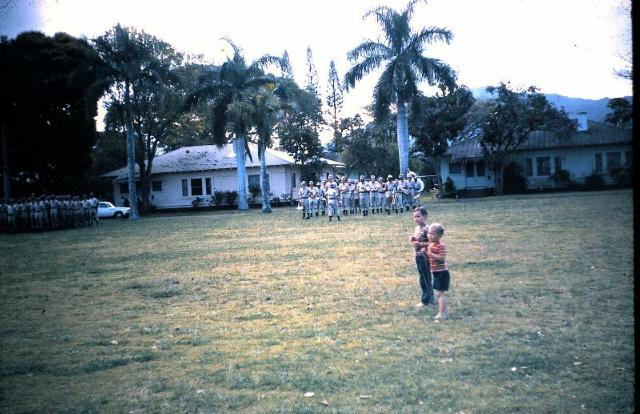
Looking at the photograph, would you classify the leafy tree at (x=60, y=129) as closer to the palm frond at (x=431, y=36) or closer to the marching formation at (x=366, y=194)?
the marching formation at (x=366, y=194)

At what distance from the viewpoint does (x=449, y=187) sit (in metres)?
42.8

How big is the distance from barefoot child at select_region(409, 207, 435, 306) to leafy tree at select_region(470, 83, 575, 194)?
106 ft

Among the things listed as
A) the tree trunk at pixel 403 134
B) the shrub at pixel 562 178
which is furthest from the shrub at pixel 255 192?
the shrub at pixel 562 178

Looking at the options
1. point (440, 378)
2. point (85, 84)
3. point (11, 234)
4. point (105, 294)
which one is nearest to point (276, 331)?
point (440, 378)

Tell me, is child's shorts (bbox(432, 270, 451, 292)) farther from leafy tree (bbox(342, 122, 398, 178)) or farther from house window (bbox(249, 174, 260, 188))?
leafy tree (bbox(342, 122, 398, 178))

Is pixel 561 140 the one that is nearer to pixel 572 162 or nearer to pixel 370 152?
pixel 572 162

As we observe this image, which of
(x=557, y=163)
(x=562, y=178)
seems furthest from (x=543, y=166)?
(x=562, y=178)

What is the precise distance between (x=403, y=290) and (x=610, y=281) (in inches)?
122

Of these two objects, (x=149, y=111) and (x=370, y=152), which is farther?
(x=370, y=152)

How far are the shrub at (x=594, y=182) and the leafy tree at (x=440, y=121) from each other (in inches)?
377

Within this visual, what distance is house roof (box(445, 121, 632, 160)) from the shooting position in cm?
3872

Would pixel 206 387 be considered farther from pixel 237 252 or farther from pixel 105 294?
pixel 237 252

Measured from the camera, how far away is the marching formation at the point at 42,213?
2694cm

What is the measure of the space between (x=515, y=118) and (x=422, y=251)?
3285 centimetres
